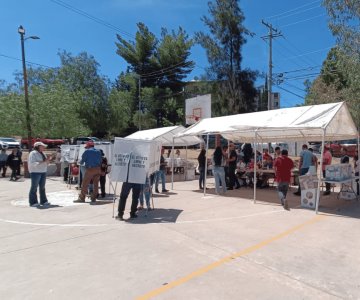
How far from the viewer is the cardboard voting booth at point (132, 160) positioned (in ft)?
28.8

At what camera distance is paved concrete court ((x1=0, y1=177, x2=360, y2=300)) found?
4.53 meters

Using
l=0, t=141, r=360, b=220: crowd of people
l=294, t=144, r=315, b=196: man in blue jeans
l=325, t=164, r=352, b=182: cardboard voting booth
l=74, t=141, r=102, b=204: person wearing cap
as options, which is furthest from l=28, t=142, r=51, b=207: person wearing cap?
l=325, t=164, r=352, b=182: cardboard voting booth

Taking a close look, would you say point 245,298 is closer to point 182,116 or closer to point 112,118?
point 112,118

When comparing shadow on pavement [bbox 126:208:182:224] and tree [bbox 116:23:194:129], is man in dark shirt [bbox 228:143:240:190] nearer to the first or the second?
shadow on pavement [bbox 126:208:182:224]

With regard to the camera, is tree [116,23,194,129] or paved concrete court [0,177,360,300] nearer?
paved concrete court [0,177,360,300]

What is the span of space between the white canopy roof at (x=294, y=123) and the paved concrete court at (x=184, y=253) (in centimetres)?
230

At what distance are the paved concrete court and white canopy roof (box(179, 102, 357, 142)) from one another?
7.53ft

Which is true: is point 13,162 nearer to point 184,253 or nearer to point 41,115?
point 41,115

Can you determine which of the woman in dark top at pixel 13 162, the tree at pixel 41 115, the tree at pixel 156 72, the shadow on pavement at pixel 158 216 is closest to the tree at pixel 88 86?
the tree at pixel 156 72

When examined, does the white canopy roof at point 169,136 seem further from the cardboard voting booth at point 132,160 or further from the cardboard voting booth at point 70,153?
the cardboard voting booth at point 132,160

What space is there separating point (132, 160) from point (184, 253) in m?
3.56

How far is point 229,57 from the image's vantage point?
136 ft

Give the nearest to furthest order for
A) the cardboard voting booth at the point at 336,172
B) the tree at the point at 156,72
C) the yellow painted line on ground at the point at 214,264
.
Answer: the yellow painted line on ground at the point at 214,264
the cardboard voting booth at the point at 336,172
the tree at the point at 156,72

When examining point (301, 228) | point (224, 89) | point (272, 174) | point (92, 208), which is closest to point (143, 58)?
point (224, 89)
